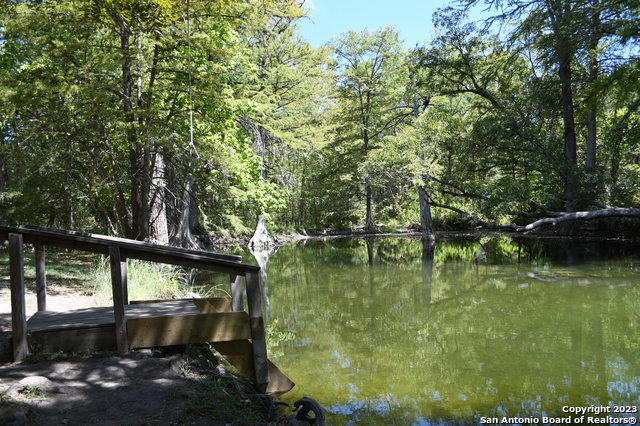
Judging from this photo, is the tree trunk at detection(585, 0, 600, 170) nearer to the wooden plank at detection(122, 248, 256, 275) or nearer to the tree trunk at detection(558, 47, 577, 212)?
the tree trunk at detection(558, 47, 577, 212)

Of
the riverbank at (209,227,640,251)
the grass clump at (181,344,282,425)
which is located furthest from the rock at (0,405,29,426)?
the riverbank at (209,227,640,251)

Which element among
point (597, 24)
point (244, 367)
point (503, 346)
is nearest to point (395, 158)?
point (597, 24)

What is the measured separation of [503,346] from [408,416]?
Answer: 2.57 m

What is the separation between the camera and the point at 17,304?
3.84m

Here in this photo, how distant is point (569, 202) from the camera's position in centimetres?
1744

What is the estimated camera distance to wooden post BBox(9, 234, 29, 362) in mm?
3838

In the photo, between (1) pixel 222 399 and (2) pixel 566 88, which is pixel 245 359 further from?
(2) pixel 566 88

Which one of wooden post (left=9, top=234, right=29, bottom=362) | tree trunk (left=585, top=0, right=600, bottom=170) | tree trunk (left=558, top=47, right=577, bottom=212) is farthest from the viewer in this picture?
tree trunk (left=558, top=47, right=577, bottom=212)

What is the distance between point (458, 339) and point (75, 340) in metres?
5.03

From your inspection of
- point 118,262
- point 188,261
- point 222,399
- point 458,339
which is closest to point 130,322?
point 118,262

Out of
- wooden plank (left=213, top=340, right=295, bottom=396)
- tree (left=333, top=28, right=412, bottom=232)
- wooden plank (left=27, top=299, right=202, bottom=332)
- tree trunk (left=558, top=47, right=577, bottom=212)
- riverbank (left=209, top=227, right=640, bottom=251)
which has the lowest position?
riverbank (left=209, top=227, right=640, bottom=251)

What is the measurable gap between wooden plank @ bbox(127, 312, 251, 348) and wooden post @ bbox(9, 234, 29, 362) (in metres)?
0.83

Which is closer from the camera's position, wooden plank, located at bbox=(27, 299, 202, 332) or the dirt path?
the dirt path

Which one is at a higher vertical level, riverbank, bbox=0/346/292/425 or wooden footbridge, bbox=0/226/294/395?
wooden footbridge, bbox=0/226/294/395
